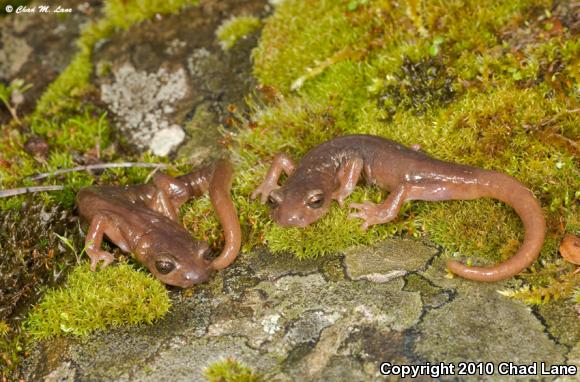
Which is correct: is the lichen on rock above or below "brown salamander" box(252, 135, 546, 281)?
above

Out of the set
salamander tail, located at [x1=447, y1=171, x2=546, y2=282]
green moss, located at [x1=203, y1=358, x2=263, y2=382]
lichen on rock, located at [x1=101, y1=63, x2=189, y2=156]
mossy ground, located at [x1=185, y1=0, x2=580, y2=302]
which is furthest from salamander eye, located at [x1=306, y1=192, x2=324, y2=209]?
lichen on rock, located at [x1=101, y1=63, x2=189, y2=156]

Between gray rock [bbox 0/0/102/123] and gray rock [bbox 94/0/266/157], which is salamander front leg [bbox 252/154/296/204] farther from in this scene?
gray rock [bbox 0/0/102/123]

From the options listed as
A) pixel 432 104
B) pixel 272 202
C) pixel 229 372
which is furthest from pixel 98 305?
pixel 432 104

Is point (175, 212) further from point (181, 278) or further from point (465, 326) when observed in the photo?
point (465, 326)

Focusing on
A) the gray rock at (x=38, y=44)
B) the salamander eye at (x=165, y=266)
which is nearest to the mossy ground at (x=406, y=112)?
the gray rock at (x=38, y=44)

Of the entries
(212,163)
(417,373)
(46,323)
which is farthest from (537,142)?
(46,323)
